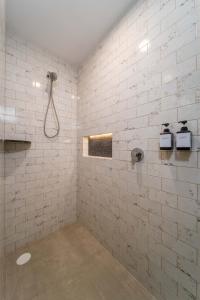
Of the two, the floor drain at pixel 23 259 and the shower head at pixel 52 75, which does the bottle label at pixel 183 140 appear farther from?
the floor drain at pixel 23 259

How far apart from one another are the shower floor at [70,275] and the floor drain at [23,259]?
0.15 feet

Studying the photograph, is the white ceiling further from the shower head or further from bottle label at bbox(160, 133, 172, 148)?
bottle label at bbox(160, 133, 172, 148)

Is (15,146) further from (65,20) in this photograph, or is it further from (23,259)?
(65,20)

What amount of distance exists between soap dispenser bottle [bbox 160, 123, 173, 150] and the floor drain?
76.2 inches

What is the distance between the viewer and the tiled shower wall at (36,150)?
173 cm

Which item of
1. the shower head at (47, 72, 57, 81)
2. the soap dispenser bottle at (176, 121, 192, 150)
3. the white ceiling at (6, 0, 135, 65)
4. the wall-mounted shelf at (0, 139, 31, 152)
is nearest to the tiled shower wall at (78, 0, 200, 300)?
the soap dispenser bottle at (176, 121, 192, 150)

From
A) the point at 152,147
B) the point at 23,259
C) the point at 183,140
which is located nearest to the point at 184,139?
the point at 183,140

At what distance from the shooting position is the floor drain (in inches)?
59.9

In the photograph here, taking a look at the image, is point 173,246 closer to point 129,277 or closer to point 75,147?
point 129,277

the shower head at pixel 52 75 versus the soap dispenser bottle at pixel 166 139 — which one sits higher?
the shower head at pixel 52 75

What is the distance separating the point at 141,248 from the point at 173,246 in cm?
36

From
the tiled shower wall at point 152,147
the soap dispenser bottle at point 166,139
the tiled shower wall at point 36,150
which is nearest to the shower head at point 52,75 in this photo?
the tiled shower wall at point 36,150

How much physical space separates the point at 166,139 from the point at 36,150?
169 cm

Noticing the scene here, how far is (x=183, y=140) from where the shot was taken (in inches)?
37.4
